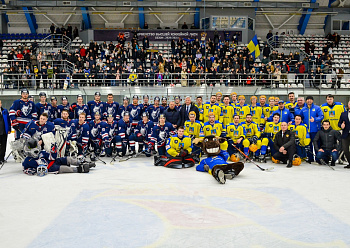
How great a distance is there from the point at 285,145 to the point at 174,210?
4858 millimetres

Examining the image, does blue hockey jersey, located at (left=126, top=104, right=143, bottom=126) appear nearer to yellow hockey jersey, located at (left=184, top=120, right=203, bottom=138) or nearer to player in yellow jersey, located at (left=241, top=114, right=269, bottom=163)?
yellow hockey jersey, located at (left=184, top=120, right=203, bottom=138)

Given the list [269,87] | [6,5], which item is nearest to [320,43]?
[269,87]

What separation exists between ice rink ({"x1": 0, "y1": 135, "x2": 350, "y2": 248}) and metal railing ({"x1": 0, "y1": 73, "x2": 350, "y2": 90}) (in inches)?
438

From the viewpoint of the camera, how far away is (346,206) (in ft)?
16.4

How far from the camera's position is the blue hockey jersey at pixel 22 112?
31.3 feet

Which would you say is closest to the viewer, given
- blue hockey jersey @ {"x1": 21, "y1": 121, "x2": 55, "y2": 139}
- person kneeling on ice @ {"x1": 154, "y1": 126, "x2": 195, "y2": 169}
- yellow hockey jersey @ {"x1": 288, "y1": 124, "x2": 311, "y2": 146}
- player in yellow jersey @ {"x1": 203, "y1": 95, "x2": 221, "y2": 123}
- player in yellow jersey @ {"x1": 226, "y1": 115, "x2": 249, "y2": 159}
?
blue hockey jersey @ {"x1": 21, "y1": 121, "x2": 55, "y2": 139}

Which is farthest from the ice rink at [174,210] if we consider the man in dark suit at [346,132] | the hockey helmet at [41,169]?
the man in dark suit at [346,132]

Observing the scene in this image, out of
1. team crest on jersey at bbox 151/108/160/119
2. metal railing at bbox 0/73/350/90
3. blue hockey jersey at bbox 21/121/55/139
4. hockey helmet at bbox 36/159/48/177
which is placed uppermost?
metal railing at bbox 0/73/350/90

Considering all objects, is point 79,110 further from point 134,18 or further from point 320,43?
point 320,43

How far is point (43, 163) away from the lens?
7.40 meters

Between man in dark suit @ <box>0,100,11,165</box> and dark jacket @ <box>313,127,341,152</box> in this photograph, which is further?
man in dark suit @ <box>0,100,11,165</box>

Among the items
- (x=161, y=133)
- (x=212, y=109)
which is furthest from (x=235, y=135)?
(x=161, y=133)

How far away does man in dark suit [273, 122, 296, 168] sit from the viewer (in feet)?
28.5

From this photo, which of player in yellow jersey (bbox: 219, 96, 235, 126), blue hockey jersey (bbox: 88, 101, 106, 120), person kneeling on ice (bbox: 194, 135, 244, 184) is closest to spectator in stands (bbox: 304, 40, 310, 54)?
player in yellow jersey (bbox: 219, 96, 235, 126)
